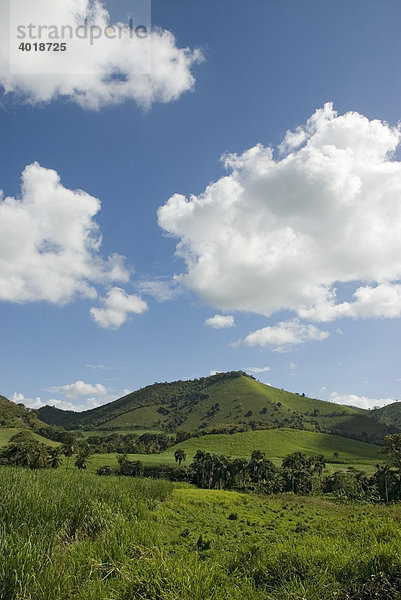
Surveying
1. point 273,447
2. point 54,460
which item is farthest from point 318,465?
point 54,460

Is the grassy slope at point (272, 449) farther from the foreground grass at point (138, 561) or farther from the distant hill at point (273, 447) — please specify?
the foreground grass at point (138, 561)

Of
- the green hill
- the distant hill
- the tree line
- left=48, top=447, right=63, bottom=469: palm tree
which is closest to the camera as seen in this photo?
the tree line

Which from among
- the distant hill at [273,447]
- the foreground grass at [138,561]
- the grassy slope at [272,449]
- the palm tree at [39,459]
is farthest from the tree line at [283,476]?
the foreground grass at [138,561]

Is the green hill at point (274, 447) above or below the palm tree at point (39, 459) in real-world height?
below

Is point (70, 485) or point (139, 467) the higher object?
point (70, 485)

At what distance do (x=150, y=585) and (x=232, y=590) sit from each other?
3.79m

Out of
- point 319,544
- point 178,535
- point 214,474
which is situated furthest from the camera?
point 214,474

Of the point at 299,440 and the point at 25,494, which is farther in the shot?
the point at 299,440

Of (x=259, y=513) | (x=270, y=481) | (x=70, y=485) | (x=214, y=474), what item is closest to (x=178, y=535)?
(x=70, y=485)

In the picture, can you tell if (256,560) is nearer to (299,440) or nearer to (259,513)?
(259,513)

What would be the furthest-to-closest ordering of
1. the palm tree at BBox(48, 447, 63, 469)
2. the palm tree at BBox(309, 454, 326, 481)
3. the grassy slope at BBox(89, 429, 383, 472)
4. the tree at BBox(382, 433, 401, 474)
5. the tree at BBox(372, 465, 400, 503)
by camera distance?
the grassy slope at BBox(89, 429, 383, 472)
the palm tree at BBox(309, 454, 326, 481)
the palm tree at BBox(48, 447, 63, 469)
the tree at BBox(372, 465, 400, 503)
the tree at BBox(382, 433, 401, 474)

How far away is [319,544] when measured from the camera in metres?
25.5

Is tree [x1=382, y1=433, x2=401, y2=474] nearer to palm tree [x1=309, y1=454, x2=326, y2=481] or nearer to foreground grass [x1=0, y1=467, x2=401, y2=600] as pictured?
palm tree [x1=309, y1=454, x2=326, y2=481]

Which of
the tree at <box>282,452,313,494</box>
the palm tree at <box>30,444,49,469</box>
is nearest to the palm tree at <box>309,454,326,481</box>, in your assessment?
the tree at <box>282,452,313,494</box>
